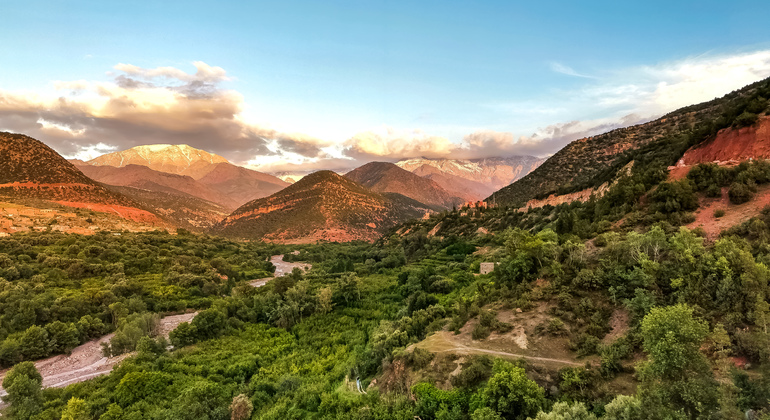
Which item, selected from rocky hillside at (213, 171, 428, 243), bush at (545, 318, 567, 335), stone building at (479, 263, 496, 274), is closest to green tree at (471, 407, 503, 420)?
bush at (545, 318, 567, 335)

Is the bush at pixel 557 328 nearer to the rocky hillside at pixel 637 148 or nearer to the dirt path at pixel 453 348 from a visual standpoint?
the dirt path at pixel 453 348

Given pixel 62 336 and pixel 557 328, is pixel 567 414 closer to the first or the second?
pixel 557 328

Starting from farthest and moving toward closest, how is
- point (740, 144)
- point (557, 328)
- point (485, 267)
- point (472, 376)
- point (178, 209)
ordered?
point (178, 209)
point (485, 267)
point (740, 144)
point (557, 328)
point (472, 376)

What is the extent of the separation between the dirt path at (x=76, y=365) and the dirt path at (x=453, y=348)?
27.9m

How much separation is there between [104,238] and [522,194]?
95.8 meters

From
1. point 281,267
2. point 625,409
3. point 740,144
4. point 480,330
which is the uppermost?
point 740,144

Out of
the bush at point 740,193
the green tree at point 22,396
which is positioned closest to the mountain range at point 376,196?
the bush at point 740,193

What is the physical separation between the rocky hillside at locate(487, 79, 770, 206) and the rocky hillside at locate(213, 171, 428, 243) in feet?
198

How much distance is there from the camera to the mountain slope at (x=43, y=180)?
76.9 metres

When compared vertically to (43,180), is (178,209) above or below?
below

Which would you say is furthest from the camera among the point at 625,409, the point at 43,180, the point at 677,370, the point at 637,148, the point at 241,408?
the point at 43,180

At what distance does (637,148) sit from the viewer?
66.6 m

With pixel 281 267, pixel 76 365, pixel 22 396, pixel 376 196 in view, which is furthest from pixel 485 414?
pixel 376 196

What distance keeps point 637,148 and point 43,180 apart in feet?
455
